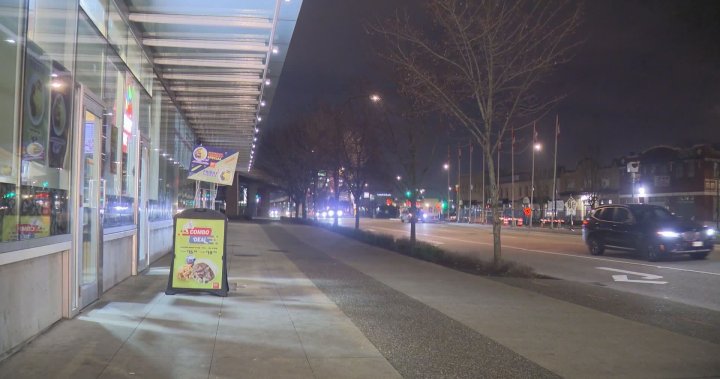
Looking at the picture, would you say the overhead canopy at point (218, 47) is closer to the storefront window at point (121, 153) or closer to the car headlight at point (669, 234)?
the storefront window at point (121, 153)

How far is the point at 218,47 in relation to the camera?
1171 cm

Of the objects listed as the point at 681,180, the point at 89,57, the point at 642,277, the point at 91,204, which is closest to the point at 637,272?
the point at 642,277

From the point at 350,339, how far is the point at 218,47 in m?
7.02

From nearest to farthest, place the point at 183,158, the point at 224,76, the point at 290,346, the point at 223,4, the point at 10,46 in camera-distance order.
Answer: the point at 10,46 < the point at 290,346 < the point at 223,4 < the point at 224,76 < the point at 183,158

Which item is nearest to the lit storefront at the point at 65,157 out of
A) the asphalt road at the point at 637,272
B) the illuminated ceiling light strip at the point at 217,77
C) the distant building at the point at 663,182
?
the illuminated ceiling light strip at the point at 217,77

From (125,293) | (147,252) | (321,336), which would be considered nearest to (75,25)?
(125,293)

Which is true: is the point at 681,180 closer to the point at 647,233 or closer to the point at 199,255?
the point at 647,233

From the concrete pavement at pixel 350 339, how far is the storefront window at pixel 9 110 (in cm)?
138

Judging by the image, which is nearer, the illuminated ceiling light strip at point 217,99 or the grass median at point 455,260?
the grass median at point 455,260

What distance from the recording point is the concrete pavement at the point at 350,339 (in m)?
5.79

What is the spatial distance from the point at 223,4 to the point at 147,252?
6109 mm

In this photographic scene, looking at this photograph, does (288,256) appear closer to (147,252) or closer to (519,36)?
(147,252)

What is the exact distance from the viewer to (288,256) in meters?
17.8

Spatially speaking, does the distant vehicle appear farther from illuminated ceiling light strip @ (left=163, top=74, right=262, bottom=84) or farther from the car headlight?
illuminated ceiling light strip @ (left=163, top=74, right=262, bottom=84)
